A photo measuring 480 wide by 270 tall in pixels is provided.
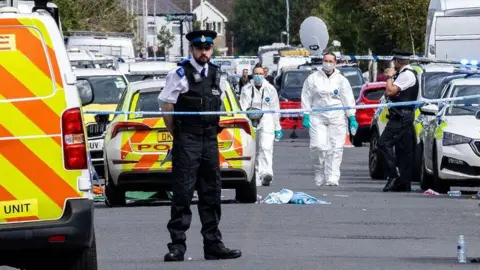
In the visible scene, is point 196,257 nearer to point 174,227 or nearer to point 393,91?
point 174,227

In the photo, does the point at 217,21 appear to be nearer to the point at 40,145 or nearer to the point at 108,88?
the point at 108,88

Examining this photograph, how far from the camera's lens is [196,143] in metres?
12.1

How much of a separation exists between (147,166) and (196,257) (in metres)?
4.75

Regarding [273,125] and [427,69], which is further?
[427,69]

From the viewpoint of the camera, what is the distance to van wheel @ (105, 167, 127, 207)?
17.5 m

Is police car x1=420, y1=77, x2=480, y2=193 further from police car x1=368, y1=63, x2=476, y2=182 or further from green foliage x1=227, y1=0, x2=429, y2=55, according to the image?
green foliage x1=227, y1=0, x2=429, y2=55

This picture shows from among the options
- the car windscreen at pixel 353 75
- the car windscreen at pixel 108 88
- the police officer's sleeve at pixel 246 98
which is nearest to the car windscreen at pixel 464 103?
the police officer's sleeve at pixel 246 98

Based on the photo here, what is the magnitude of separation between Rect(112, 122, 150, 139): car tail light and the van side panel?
7.39m

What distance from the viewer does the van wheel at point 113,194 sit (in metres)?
17.5

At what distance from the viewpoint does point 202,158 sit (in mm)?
12188

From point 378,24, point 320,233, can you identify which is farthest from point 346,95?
point 378,24

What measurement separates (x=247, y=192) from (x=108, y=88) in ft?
30.2

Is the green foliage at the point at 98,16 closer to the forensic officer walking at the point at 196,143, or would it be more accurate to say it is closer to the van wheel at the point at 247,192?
the van wheel at the point at 247,192

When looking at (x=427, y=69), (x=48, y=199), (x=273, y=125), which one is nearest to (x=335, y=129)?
(x=273, y=125)
